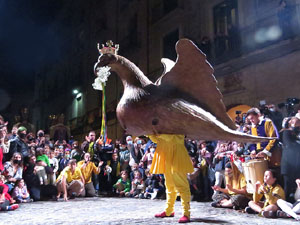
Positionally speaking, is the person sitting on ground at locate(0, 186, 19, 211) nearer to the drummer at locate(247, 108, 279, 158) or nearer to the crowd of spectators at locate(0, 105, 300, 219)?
the crowd of spectators at locate(0, 105, 300, 219)

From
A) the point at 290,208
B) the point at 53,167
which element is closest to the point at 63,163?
the point at 53,167

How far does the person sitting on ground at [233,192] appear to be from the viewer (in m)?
5.25

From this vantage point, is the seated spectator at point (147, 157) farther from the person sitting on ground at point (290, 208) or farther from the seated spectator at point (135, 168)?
the person sitting on ground at point (290, 208)

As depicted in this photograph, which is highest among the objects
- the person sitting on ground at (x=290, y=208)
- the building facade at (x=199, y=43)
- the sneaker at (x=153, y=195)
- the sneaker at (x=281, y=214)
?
the building facade at (x=199, y=43)

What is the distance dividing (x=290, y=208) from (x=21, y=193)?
5.84 meters

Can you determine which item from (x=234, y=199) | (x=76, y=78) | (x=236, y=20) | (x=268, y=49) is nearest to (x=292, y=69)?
(x=268, y=49)

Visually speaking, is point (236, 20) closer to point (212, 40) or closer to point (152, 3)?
point (212, 40)

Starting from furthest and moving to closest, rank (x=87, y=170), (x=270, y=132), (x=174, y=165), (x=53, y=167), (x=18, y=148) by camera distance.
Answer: (x=53, y=167) < (x=87, y=170) < (x=18, y=148) < (x=270, y=132) < (x=174, y=165)

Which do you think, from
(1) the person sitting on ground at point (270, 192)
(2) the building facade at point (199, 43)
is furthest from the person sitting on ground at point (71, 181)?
(2) the building facade at point (199, 43)

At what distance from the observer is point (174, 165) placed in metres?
4.02

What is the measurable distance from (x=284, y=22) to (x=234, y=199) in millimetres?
6531

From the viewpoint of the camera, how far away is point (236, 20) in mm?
11555

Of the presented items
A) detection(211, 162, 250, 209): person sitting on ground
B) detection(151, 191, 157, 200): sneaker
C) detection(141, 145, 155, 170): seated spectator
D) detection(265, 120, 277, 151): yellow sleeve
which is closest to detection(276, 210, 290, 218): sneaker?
detection(211, 162, 250, 209): person sitting on ground

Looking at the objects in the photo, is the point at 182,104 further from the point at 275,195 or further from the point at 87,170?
the point at 87,170
